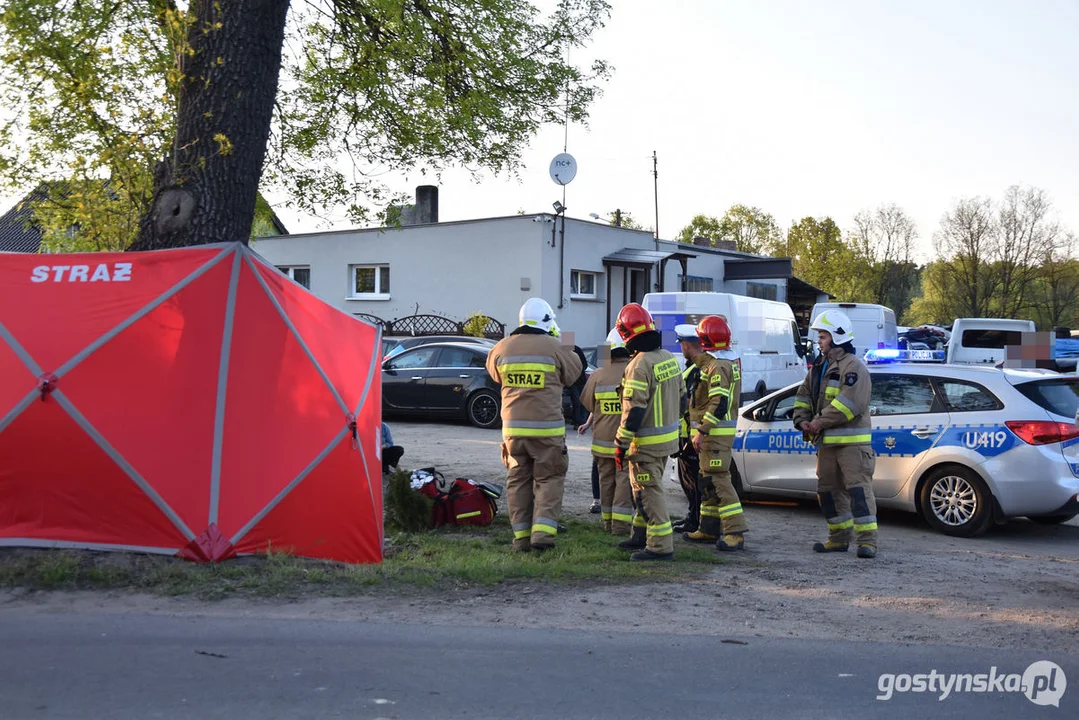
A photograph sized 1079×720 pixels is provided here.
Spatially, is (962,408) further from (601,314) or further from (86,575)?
(601,314)

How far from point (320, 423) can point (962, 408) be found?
571 centimetres

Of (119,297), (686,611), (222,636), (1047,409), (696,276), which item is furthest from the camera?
(696,276)

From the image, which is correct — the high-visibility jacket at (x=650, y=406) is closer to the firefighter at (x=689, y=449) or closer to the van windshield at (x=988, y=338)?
the firefighter at (x=689, y=449)

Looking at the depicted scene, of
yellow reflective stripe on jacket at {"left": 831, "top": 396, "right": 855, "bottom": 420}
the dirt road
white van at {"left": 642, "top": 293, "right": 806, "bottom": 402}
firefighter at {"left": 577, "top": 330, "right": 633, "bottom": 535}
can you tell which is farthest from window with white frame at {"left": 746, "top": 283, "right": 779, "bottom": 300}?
yellow reflective stripe on jacket at {"left": 831, "top": 396, "right": 855, "bottom": 420}

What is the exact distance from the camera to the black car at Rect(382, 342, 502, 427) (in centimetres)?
1700

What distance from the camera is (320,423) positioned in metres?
7.42

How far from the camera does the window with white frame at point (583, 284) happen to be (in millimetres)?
27666

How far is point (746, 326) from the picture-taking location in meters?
19.0

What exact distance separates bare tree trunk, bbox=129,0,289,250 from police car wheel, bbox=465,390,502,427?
8831 millimetres

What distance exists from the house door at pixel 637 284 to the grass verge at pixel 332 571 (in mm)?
22394

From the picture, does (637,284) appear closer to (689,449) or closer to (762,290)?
(762,290)

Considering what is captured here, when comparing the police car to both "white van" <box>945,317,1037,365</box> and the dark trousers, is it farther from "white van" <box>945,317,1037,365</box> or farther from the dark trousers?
"white van" <box>945,317,1037,365</box>

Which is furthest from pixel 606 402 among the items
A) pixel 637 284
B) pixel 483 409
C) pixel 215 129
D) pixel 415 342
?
pixel 637 284

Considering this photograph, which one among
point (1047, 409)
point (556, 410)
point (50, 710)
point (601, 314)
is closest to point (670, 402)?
point (556, 410)
